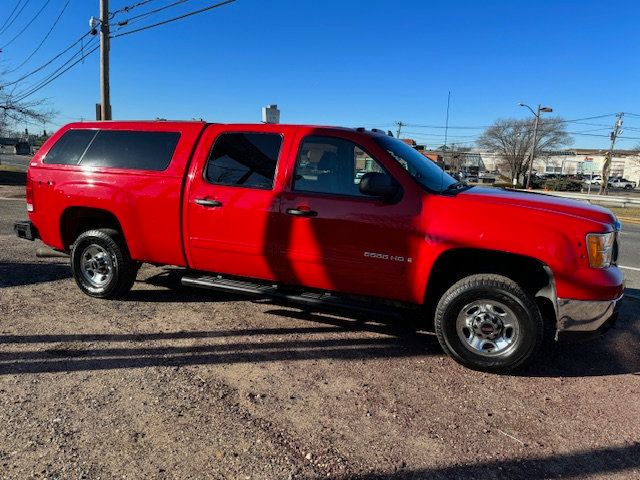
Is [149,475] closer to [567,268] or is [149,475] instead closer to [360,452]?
[360,452]

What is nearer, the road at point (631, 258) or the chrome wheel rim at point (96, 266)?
the chrome wheel rim at point (96, 266)

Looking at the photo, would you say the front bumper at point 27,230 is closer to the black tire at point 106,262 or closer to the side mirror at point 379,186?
the black tire at point 106,262

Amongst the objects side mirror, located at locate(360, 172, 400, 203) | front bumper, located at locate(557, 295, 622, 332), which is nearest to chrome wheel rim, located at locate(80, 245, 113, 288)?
side mirror, located at locate(360, 172, 400, 203)

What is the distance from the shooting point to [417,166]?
4410 mm

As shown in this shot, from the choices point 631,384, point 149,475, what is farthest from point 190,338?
point 631,384

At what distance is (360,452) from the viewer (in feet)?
8.99

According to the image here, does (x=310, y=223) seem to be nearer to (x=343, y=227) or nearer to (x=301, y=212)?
(x=301, y=212)

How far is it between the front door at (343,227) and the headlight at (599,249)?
123 cm

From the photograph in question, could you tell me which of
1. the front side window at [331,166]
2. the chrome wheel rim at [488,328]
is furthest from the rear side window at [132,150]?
the chrome wheel rim at [488,328]

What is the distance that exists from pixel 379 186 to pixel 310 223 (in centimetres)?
72

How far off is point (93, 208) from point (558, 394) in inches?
186

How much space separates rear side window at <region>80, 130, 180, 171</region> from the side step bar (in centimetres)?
122

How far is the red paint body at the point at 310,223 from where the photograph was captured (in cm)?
362

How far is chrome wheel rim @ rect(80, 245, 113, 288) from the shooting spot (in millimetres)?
5270
